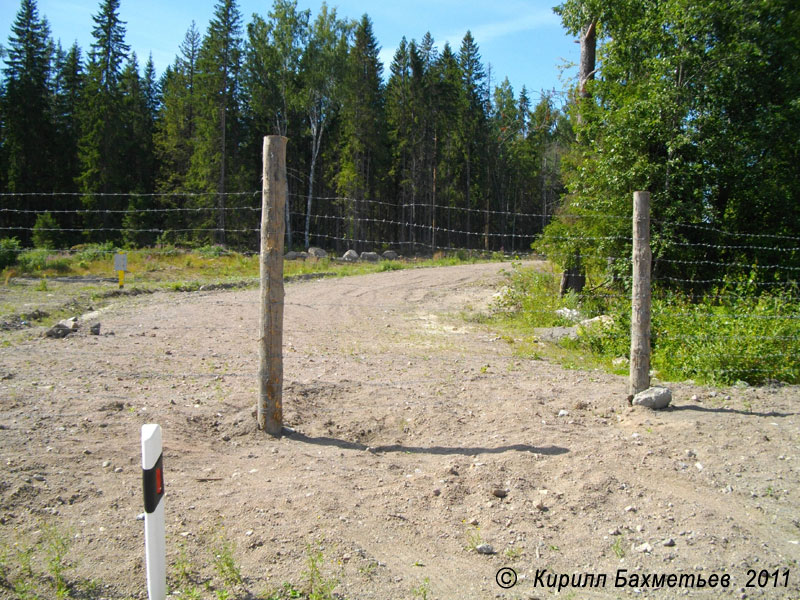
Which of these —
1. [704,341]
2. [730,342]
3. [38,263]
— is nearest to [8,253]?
[38,263]

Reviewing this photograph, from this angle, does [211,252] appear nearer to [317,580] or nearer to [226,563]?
[226,563]


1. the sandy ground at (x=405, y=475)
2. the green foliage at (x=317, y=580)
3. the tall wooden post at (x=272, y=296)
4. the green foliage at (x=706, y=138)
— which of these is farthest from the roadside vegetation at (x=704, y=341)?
the green foliage at (x=317, y=580)

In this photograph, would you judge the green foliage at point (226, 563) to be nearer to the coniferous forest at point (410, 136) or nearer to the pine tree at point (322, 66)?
the coniferous forest at point (410, 136)

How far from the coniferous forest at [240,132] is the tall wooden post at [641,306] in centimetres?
2452

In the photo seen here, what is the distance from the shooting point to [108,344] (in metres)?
8.34

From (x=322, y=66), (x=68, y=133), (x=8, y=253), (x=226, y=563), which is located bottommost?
(x=226, y=563)

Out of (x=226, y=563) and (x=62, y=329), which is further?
(x=62, y=329)

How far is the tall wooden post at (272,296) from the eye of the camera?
17.3 ft

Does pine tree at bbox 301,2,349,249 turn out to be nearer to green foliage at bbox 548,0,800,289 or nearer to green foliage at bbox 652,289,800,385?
green foliage at bbox 548,0,800,289

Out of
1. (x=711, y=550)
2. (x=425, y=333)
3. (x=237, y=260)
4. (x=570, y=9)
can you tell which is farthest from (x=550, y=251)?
(x=237, y=260)

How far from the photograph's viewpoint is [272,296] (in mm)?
5324

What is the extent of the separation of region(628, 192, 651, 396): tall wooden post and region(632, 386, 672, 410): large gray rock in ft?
0.79

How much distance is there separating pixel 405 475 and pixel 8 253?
18926 mm

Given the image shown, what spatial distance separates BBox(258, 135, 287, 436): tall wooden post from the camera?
5.27 m
